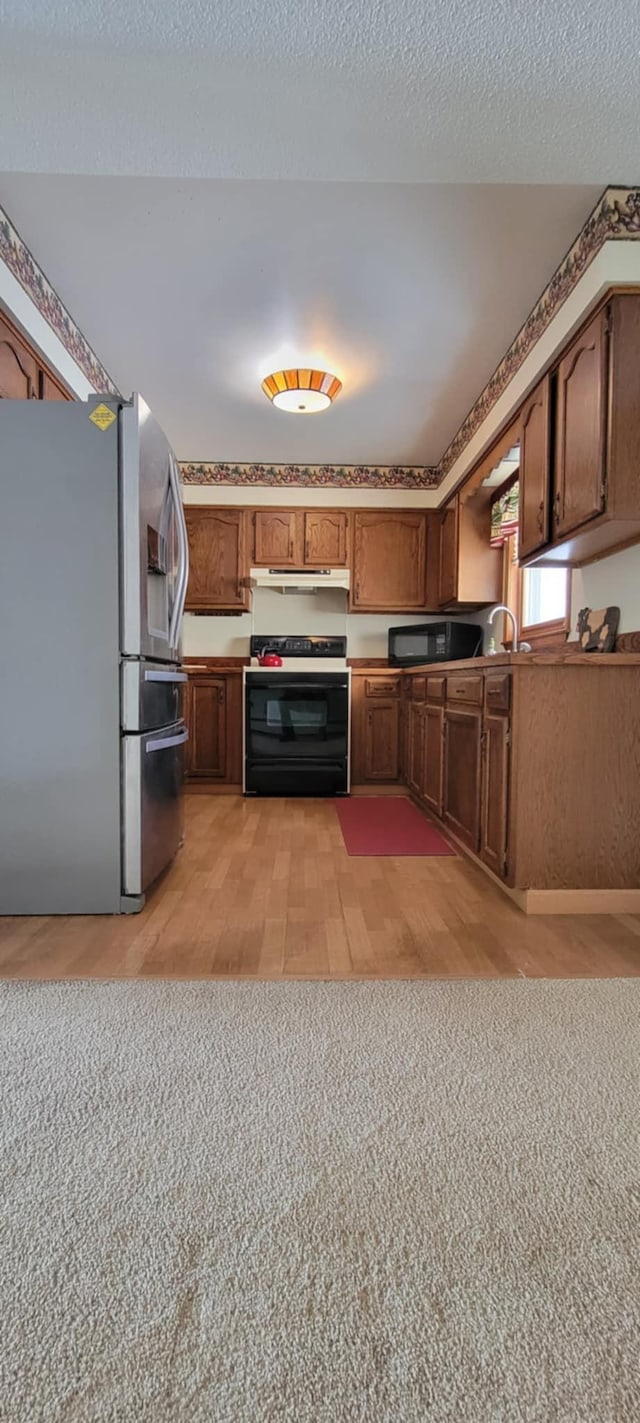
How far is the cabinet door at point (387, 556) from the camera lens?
14.0ft

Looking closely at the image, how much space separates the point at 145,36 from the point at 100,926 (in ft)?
7.19

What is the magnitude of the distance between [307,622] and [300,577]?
430 millimetres

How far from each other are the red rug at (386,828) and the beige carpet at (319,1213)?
1.36 m

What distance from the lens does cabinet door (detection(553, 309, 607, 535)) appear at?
1.89 meters

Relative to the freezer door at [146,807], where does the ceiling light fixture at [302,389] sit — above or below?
above

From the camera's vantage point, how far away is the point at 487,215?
189cm

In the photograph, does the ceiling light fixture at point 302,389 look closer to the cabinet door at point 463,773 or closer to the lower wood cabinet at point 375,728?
the cabinet door at point 463,773

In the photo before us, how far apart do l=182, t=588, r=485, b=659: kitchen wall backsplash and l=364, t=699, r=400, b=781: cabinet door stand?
0.57 meters

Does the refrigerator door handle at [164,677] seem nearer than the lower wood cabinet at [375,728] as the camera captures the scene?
Yes

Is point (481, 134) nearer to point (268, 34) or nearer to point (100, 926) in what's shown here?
point (268, 34)

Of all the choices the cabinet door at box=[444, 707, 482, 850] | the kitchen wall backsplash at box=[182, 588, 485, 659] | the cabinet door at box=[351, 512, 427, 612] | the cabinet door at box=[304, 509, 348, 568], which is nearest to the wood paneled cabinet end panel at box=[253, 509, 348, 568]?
the cabinet door at box=[304, 509, 348, 568]

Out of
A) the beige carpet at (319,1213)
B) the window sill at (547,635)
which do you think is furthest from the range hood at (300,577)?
the beige carpet at (319,1213)

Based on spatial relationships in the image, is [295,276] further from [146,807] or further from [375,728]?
[375,728]

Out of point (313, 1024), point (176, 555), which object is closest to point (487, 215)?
point (176, 555)
